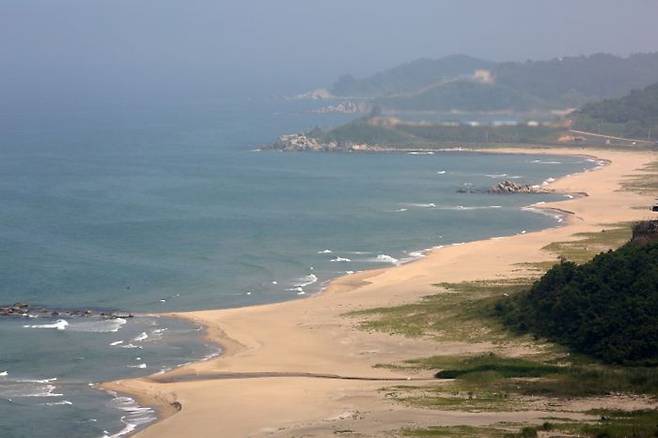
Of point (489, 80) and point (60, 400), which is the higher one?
point (489, 80)

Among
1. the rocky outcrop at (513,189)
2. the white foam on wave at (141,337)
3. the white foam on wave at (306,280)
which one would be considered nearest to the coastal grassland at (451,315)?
the white foam on wave at (306,280)

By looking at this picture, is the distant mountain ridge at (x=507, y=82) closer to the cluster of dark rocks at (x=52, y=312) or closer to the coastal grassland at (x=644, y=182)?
the coastal grassland at (x=644, y=182)

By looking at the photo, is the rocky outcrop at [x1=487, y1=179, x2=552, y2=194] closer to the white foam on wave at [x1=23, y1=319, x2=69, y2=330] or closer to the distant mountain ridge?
the distant mountain ridge

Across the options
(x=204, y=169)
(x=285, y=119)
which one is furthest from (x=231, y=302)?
(x=285, y=119)

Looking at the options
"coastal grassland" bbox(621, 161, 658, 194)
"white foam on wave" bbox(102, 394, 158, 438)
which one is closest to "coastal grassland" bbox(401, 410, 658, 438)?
"white foam on wave" bbox(102, 394, 158, 438)

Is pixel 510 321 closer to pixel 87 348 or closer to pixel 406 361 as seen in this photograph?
pixel 406 361
